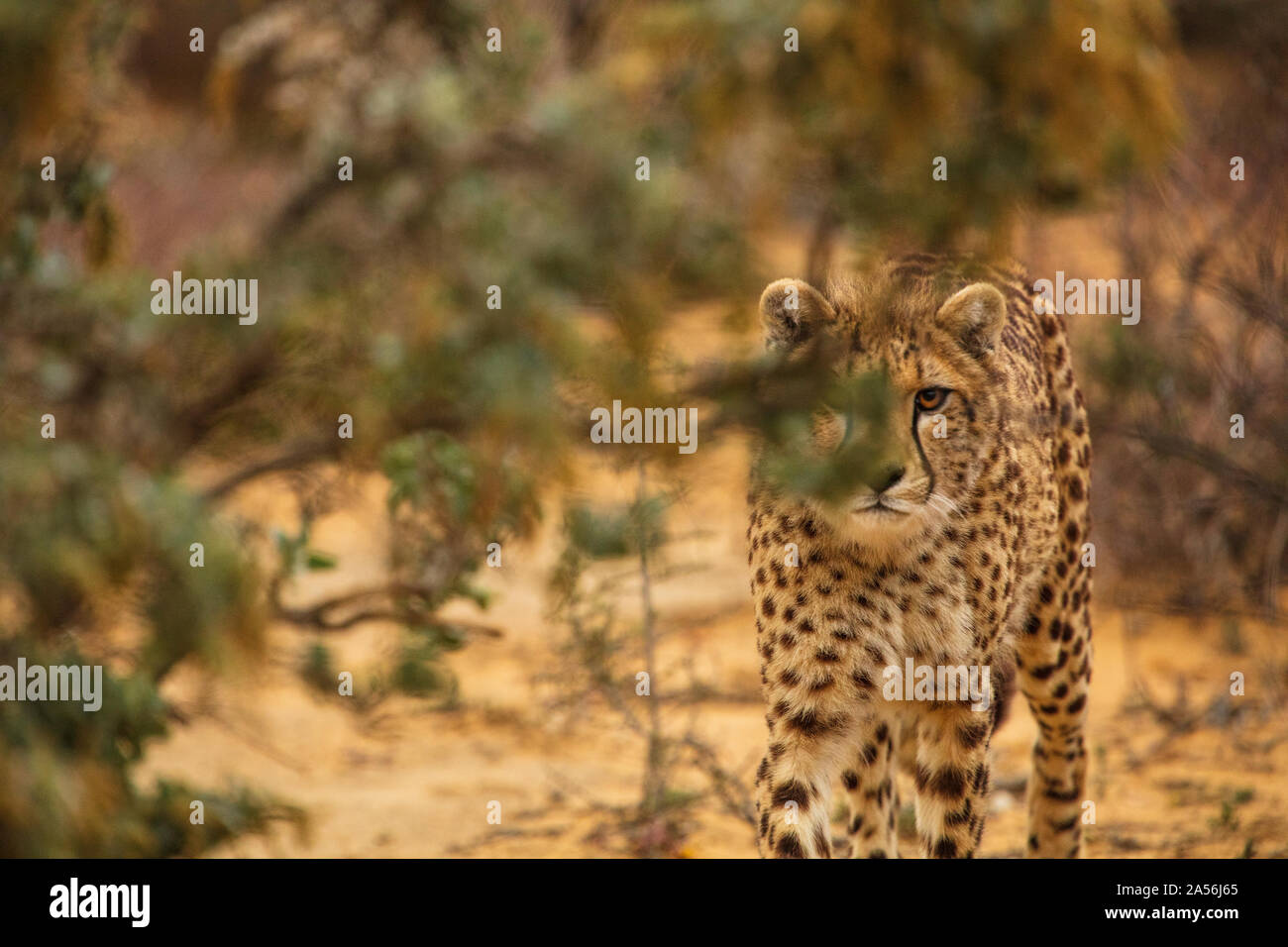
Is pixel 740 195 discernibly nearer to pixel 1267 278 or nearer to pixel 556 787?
pixel 1267 278

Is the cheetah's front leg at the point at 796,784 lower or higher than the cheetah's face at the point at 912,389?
lower

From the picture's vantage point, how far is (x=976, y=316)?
3.42 m

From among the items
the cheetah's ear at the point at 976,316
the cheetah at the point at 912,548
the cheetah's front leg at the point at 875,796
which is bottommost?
the cheetah's front leg at the point at 875,796

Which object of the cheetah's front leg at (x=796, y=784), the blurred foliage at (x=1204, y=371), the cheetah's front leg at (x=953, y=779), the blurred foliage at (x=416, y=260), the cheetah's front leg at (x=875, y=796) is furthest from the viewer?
the blurred foliage at (x=1204, y=371)

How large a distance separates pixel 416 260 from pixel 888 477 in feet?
16.5

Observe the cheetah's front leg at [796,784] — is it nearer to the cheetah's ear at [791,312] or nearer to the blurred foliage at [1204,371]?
the cheetah's ear at [791,312]

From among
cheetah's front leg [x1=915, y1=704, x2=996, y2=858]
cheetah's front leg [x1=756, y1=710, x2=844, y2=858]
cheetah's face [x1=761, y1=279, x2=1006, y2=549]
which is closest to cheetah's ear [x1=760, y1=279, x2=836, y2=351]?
cheetah's face [x1=761, y1=279, x2=1006, y2=549]

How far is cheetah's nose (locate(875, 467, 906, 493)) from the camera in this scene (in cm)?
321

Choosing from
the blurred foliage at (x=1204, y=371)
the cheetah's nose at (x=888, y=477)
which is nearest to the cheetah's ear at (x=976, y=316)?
the cheetah's nose at (x=888, y=477)

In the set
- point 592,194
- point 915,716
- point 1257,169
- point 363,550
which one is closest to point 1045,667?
point 915,716

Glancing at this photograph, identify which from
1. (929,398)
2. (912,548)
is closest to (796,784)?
(912,548)

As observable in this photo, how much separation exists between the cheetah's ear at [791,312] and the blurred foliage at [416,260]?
0.07 metres

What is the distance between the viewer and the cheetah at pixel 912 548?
3244 mm

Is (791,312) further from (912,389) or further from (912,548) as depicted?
(912,548)
